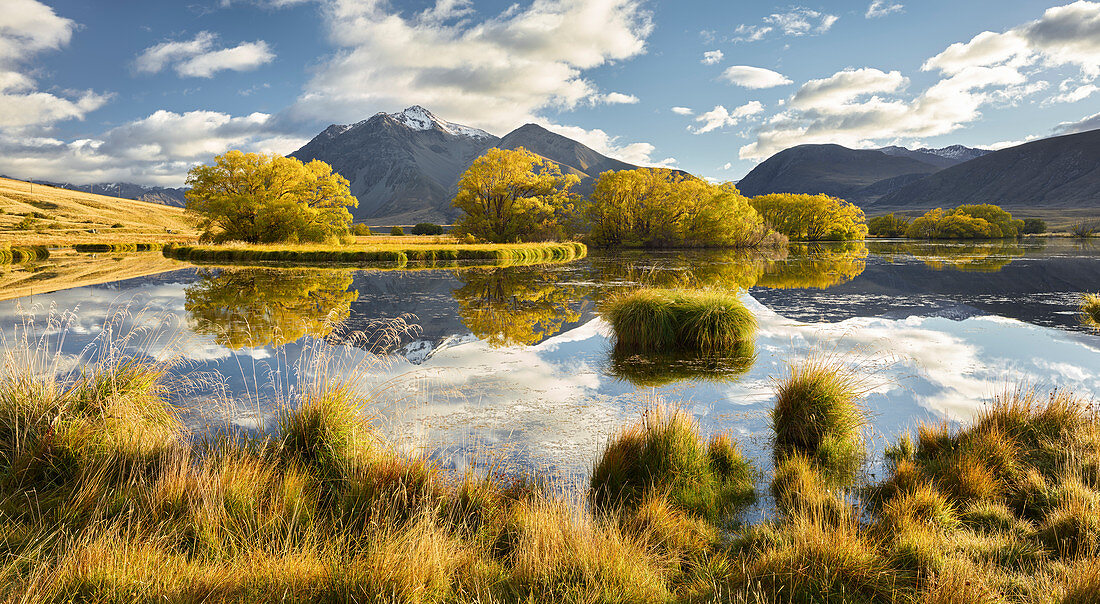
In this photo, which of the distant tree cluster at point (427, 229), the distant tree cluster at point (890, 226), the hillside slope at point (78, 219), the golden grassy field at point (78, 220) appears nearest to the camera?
the golden grassy field at point (78, 220)

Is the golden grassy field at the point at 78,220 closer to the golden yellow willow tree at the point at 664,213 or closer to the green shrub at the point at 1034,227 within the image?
the golden yellow willow tree at the point at 664,213

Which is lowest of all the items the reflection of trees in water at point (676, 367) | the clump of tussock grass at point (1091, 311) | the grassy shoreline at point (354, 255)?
the reflection of trees in water at point (676, 367)

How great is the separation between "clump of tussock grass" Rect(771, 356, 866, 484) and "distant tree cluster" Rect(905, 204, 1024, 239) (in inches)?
3924

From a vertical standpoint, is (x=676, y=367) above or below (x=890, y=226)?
below

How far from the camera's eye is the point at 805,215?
8256 centimetres

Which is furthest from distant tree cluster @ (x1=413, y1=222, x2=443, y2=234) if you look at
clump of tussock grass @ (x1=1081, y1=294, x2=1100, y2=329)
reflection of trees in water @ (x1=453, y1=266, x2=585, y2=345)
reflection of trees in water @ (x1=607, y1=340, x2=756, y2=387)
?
reflection of trees in water @ (x1=607, y1=340, x2=756, y2=387)

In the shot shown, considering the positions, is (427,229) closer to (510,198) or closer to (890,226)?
(510,198)

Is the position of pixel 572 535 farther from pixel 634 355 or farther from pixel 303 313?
pixel 303 313

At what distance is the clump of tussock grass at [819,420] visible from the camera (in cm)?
562

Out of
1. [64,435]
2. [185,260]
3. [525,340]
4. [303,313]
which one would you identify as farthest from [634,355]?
[185,260]

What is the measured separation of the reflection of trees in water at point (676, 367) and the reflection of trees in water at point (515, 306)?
2.57 meters

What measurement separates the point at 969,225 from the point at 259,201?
325 feet

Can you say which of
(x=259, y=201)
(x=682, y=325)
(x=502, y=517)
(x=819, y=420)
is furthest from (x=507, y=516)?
(x=259, y=201)

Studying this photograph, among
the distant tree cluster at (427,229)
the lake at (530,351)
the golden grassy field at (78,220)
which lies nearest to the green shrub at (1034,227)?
the lake at (530,351)
